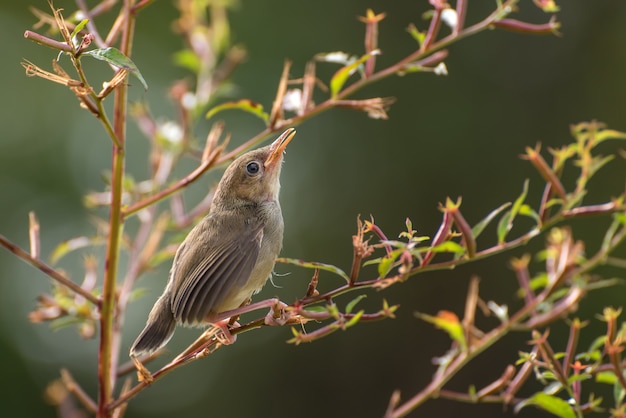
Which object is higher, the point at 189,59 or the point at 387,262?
the point at 189,59

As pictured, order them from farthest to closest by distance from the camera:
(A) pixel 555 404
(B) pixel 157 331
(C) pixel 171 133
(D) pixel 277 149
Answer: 1. (D) pixel 277 149
2. (C) pixel 171 133
3. (B) pixel 157 331
4. (A) pixel 555 404

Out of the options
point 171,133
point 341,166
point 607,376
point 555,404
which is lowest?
point 341,166

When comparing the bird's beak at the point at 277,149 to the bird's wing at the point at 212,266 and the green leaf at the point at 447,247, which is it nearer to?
the bird's wing at the point at 212,266

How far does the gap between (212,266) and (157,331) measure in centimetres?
23

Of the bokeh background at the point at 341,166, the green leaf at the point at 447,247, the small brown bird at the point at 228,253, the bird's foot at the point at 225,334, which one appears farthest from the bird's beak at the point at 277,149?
the bokeh background at the point at 341,166

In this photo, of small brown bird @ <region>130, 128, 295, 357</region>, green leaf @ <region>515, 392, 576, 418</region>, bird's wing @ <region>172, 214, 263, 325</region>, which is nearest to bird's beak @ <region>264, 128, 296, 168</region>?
small brown bird @ <region>130, 128, 295, 357</region>

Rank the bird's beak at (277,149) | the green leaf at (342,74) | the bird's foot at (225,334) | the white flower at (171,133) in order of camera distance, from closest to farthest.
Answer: the bird's foot at (225,334), the green leaf at (342,74), the white flower at (171,133), the bird's beak at (277,149)

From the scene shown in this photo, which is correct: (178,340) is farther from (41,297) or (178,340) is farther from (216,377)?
(41,297)

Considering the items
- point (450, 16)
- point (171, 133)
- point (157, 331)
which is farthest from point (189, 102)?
point (450, 16)

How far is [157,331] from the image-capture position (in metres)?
2.13

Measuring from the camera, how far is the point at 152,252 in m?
2.32

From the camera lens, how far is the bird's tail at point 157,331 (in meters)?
2.09

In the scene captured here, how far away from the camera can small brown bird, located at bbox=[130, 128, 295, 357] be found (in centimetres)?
210

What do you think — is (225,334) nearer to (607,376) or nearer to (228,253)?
(228,253)
